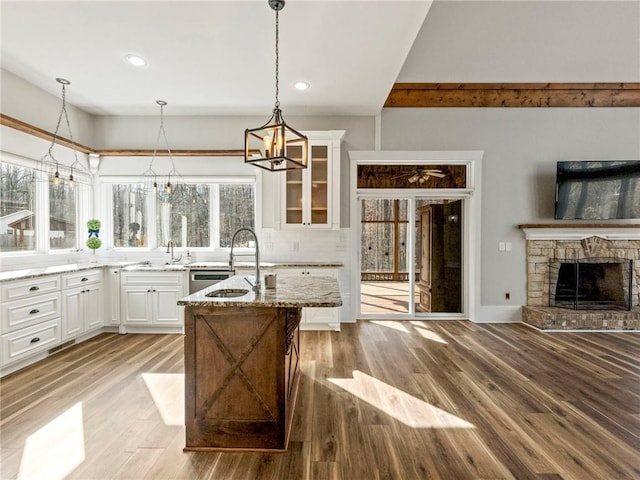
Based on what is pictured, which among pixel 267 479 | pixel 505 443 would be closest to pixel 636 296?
pixel 505 443

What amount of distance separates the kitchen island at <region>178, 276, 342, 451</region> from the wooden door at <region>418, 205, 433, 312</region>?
142 inches

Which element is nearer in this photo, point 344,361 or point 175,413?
point 175,413

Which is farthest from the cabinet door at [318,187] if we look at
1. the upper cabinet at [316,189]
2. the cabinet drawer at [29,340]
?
the cabinet drawer at [29,340]

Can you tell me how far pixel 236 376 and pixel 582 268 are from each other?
17.3 ft

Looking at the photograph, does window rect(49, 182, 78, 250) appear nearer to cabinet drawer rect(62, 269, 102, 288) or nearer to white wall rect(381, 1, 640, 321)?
cabinet drawer rect(62, 269, 102, 288)

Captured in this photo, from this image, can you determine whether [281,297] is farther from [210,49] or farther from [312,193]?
[312,193]

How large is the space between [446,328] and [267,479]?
11.5 ft

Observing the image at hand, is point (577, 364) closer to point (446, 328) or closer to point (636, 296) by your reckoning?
point (446, 328)

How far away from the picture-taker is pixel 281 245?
4.93 metres

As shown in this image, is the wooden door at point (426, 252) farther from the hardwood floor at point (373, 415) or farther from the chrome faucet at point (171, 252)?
the chrome faucet at point (171, 252)

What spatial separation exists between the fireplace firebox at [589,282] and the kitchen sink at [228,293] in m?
4.71

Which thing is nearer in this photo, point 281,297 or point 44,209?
point 281,297

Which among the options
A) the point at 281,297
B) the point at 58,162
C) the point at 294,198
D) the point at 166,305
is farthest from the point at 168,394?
the point at 58,162

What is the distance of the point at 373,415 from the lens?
2416 millimetres
